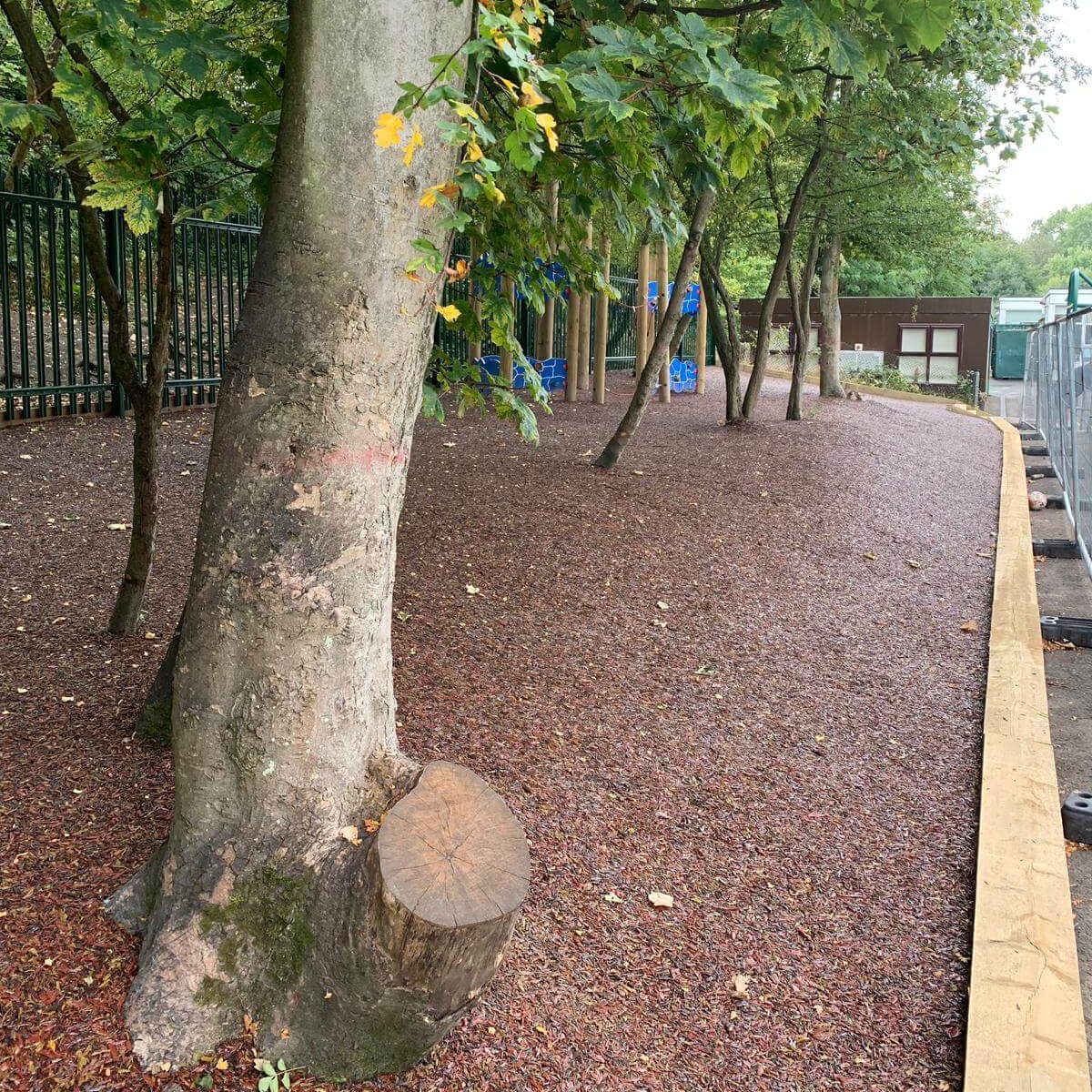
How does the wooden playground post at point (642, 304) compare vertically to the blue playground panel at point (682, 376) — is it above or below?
above

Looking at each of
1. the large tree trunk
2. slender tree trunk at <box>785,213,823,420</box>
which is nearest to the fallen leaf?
the large tree trunk

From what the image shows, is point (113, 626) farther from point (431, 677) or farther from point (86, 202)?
point (86, 202)

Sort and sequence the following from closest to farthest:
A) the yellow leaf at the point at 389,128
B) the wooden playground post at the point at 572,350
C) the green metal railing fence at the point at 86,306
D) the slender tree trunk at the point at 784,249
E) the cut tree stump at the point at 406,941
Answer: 1. the yellow leaf at the point at 389,128
2. the cut tree stump at the point at 406,941
3. the green metal railing fence at the point at 86,306
4. the slender tree trunk at the point at 784,249
5. the wooden playground post at the point at 572,350

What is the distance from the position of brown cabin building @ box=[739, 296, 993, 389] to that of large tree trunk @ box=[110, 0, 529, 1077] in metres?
30.5

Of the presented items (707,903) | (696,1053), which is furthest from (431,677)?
(696,1053)

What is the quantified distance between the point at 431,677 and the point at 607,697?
30.9 inches

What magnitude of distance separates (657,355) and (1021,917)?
690cm

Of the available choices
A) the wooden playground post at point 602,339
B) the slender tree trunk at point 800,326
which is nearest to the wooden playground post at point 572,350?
the wooden playground post at point 602,339

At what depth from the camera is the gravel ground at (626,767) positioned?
2.80m

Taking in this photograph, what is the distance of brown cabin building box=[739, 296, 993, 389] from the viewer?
3234 cm

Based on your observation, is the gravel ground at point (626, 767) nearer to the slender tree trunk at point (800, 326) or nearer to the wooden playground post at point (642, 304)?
the slender tree trunk at point (800, 326)

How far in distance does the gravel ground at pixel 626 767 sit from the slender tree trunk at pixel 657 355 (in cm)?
118

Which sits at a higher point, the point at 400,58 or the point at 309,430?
the point at 400,58

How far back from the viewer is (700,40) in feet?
10.8
